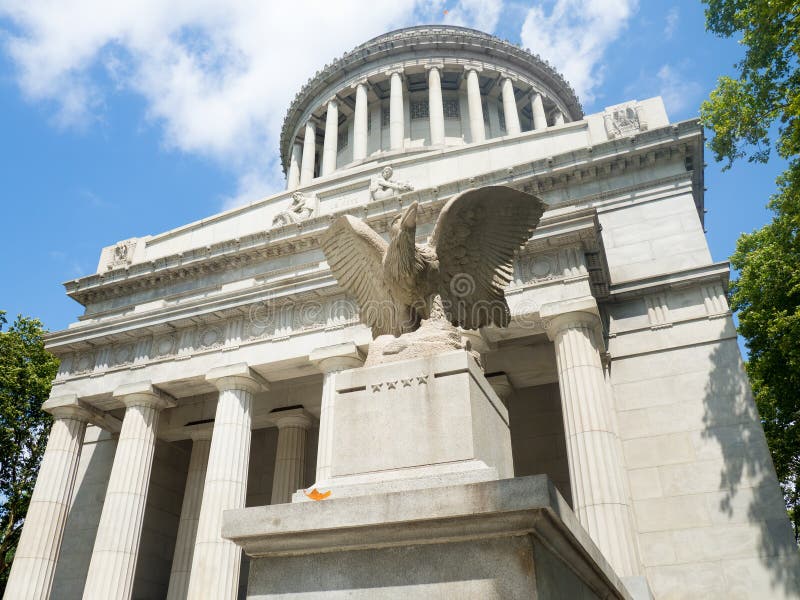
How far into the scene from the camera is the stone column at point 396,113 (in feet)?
153

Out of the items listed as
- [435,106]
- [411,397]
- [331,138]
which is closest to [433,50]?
[435,106]

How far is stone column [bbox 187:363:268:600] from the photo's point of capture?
67.5 ft

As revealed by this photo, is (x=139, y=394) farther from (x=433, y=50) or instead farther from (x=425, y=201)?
(x=433, y=50)

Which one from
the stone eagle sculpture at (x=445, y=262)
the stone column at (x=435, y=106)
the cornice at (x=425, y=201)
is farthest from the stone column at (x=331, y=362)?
the stone column at (x=435, y=106)

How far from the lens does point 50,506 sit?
2452 cm

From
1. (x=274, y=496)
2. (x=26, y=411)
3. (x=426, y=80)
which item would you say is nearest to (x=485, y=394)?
(x=274, y=496)

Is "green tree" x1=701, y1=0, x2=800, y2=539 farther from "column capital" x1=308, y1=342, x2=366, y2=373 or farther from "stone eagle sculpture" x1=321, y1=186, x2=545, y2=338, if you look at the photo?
"column capital" x1=308, y1=342, x2=366, y2=373

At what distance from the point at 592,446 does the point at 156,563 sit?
21824 millimetres

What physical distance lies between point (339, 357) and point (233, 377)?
429cm

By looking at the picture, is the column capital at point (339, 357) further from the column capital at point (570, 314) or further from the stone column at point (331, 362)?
the column capital at point (570, 314)

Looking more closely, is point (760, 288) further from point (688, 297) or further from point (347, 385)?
point (347, 385)

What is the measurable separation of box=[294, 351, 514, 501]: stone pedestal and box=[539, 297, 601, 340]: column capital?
13125 mm

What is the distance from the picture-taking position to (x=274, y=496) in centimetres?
2639

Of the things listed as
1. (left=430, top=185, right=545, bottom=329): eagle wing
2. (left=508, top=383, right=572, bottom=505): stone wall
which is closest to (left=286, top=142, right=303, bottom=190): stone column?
(left=508, top=383, right=572, bottom=505): stone wall
